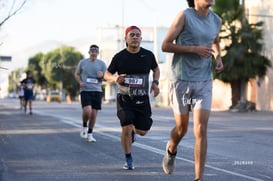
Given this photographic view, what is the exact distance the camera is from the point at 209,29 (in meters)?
6.62

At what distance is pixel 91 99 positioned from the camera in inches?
500

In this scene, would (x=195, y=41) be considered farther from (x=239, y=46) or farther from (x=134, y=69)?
(x=239, y=46)

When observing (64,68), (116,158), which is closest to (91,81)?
(116,158)

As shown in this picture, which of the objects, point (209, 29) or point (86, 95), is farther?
point (86, 95)

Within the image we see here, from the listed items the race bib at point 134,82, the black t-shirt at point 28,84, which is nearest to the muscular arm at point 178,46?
the race bib at point 134,82

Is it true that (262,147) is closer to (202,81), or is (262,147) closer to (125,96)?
(125,96)

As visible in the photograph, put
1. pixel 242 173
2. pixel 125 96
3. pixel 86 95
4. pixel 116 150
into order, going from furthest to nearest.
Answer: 1. pixel 86 95
2. pixel 116 150
3. pixel 125 96
4. pixel 242 173

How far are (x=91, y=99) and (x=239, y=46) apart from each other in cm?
2114

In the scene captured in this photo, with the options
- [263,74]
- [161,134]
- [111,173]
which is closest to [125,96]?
[111,173]

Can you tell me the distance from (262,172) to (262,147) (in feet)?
11.8

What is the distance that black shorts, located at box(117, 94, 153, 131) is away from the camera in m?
8.39

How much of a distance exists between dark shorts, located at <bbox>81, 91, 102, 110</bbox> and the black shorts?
415 centimetres

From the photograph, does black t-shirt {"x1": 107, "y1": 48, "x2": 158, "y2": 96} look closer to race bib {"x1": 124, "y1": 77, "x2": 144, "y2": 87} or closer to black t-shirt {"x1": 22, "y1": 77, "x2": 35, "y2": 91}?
race bib {"x1": 124, "y1": 77, "x2": 144, "y2": 87}

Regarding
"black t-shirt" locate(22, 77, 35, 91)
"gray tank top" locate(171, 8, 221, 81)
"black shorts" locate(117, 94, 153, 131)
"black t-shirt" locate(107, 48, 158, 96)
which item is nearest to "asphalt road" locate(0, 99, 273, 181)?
"black shorts" locate(117, 94, 153, 131)
